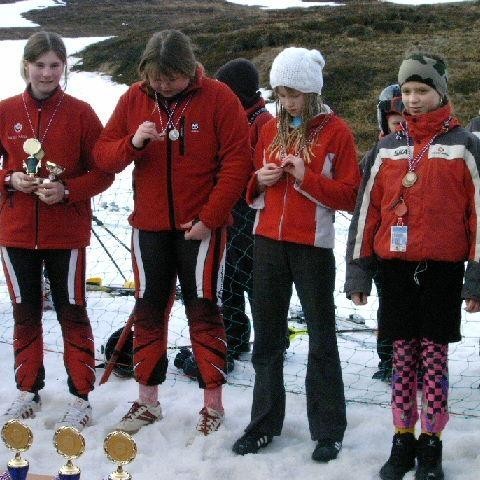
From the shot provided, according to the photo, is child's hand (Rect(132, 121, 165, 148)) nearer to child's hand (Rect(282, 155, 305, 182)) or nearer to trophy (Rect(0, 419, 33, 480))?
child's hand (Rect(282, 155, 305, 182))

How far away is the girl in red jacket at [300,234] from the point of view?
2.95 metres

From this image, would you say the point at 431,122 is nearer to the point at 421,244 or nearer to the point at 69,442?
the point at 421,244

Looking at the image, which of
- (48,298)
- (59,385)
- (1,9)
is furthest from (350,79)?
(1,9)

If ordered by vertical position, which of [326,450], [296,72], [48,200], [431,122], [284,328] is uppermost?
[296,72]

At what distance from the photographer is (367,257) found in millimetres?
2867

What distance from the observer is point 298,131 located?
2.99 m

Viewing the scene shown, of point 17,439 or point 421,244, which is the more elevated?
point 421,244

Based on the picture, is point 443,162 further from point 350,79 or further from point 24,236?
point 350,79

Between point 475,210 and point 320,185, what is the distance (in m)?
0.54

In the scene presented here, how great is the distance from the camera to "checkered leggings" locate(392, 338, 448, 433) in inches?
109

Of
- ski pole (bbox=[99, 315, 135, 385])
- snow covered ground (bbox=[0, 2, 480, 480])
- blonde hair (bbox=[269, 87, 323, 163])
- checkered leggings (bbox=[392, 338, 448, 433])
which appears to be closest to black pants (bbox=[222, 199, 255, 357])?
snow covered ground (bbox=[0, 2, 480, 480])

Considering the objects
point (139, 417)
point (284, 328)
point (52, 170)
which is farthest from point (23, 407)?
point (284, 328)

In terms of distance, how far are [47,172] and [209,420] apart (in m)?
1.19

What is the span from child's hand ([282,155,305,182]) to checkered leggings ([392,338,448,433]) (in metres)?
0.67
